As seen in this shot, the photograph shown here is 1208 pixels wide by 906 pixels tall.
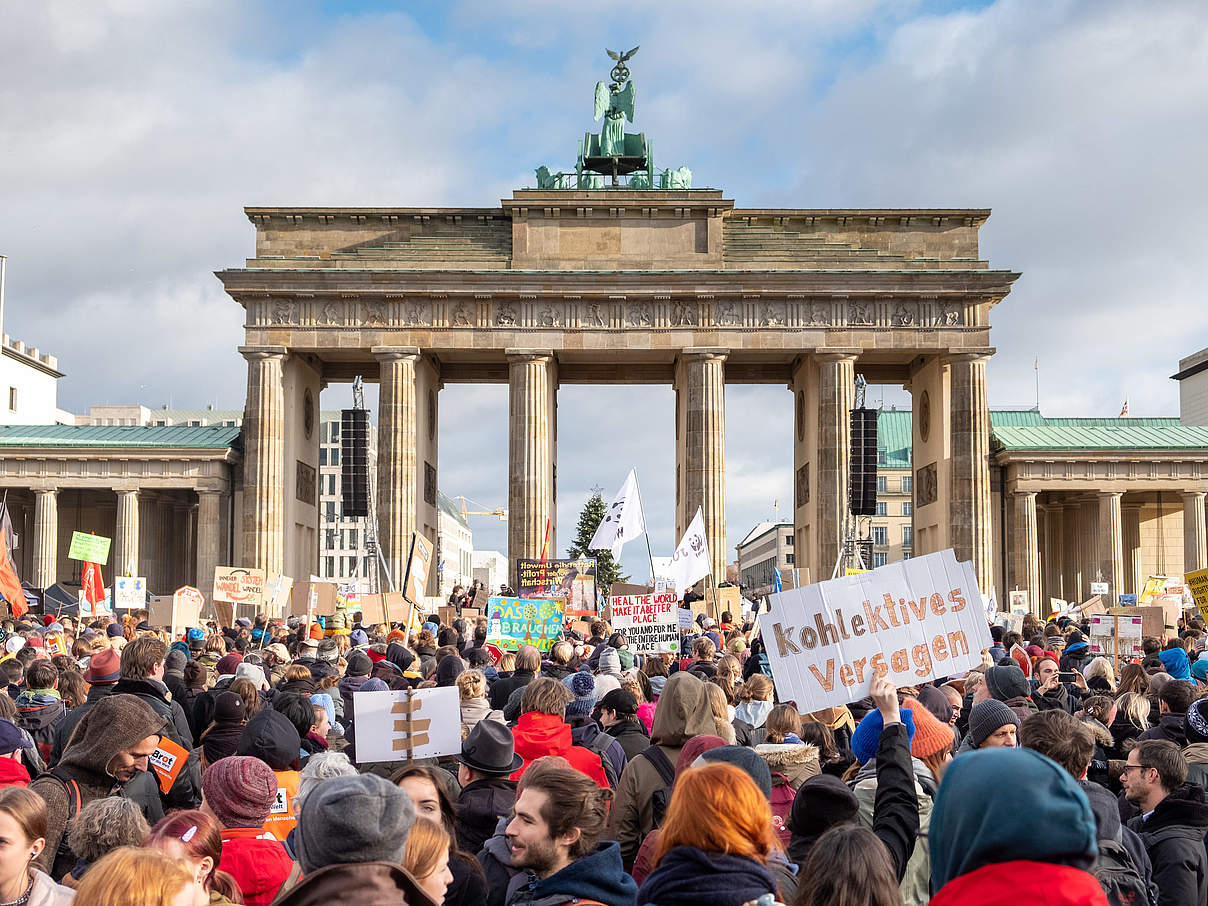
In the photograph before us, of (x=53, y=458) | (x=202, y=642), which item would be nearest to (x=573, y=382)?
(x=53, y=458)

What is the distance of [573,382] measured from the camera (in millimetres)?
64750

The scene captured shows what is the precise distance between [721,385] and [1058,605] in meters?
19.3

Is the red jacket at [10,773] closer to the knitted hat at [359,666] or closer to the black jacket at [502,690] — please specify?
the black jacket at [502,690]

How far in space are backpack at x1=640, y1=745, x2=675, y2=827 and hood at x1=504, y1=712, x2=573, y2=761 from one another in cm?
110

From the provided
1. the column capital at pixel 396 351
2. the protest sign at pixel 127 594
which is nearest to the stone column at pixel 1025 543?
the column capital at pixel 396 351

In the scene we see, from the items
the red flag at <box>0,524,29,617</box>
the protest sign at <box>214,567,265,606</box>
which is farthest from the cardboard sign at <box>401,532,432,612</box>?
the red flag at <box>0,524,29,617</box>

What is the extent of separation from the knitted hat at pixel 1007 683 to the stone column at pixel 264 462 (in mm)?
48341

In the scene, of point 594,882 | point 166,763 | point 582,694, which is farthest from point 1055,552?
point 594,882

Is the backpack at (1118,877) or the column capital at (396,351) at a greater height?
the column capital at (396,351)

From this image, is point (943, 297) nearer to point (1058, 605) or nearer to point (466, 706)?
point (1058, 605)

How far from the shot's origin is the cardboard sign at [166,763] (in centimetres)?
755

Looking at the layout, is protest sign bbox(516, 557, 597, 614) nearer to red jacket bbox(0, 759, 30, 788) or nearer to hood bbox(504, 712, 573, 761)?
hood bbox(504, 712, 573, 761)

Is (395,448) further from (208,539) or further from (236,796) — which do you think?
(236,796)

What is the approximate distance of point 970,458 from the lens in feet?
180
